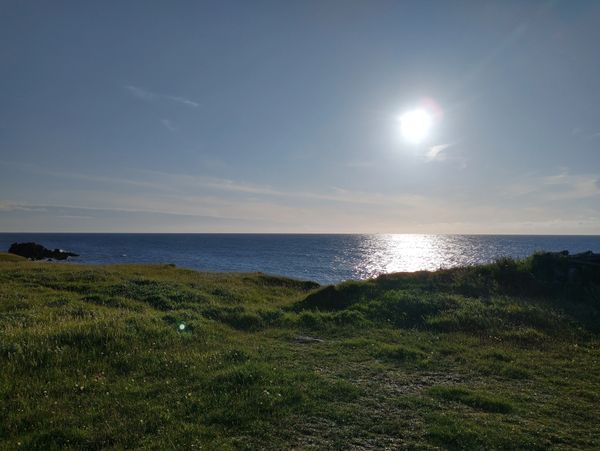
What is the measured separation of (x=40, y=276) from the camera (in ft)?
90.7

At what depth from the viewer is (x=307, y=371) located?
Result: 11.3 metres

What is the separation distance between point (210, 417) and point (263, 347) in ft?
18.3

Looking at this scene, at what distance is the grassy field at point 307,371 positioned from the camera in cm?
777

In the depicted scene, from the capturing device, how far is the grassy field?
7.77m

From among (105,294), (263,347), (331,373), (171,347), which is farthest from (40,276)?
(331,373)

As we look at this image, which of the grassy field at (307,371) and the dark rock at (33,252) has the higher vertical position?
the grassy field at (307,371)

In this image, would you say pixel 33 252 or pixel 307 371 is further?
pixel 33 252

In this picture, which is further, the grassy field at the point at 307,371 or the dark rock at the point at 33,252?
the dark rock at the point at 33,252

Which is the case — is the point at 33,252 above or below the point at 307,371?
below

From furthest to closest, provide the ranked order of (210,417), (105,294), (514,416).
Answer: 1. (105,294)
2. (514,416)
3. (210,417)

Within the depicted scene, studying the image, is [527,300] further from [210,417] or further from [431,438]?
[210,417]

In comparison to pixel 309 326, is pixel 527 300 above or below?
above

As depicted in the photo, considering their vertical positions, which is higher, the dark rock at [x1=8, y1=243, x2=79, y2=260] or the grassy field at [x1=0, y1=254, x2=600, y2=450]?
the grassy field at [x1=0, y1=254, x2=600, y2=450]

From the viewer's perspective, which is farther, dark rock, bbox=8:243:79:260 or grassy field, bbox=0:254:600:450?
dark rock, bbox=8:243:79:260
